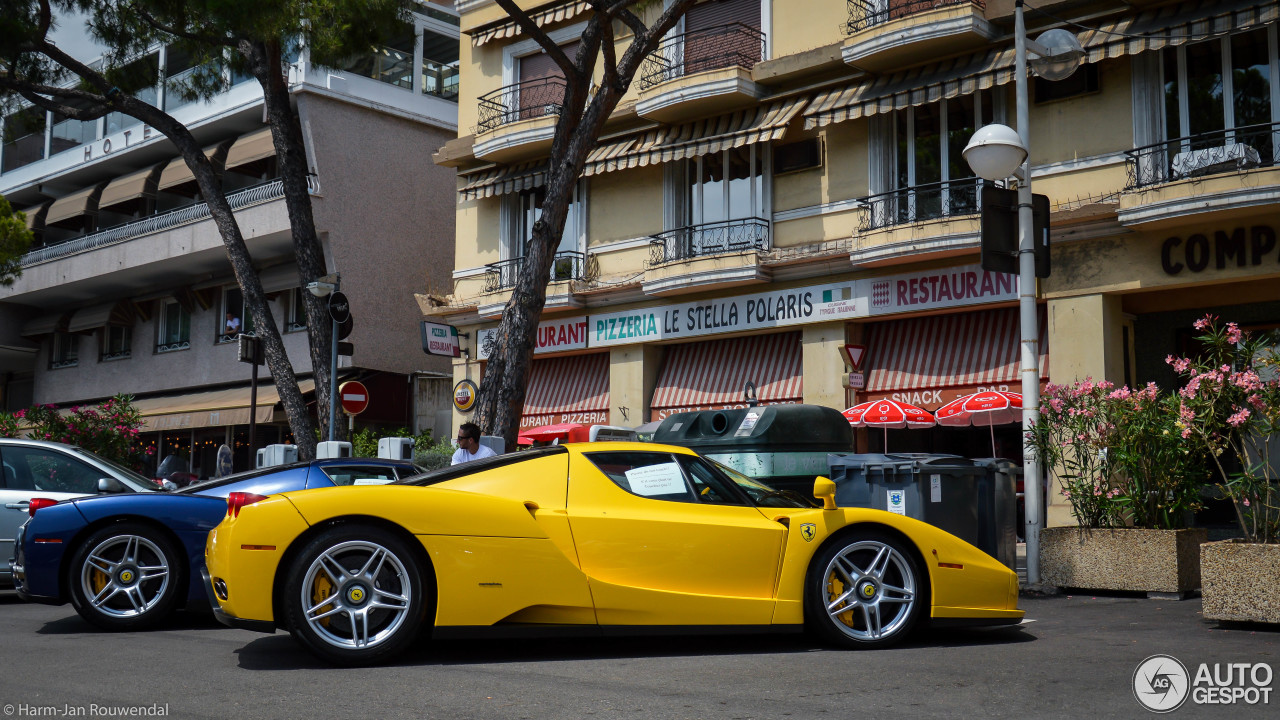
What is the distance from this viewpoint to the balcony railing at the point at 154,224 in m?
26.5

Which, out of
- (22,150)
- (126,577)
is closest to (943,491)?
(126,577)

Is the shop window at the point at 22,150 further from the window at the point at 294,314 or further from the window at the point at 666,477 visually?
the window at the point at 666,477

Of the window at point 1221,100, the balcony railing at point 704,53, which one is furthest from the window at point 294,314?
the window at point 1221,100

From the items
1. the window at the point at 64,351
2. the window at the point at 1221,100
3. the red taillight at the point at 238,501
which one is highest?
the window at the point at 1221,100

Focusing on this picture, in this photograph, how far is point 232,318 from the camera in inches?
1153

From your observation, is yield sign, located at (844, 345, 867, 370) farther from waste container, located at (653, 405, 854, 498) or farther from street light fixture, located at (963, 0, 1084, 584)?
street light fixture, located at (963, 0, 1084, 584)

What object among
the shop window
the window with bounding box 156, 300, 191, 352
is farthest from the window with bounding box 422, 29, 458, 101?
the shop window

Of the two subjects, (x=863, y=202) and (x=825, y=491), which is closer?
(x=825, y=491)

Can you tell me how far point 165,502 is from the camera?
771 centimetres

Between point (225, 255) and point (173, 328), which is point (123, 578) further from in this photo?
point (173, 328)

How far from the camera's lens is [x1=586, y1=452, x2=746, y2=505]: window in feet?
20.9

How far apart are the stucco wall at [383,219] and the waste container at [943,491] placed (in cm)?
1774

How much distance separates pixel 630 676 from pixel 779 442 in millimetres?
6285

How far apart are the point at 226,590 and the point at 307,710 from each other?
1388 millimetres
